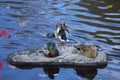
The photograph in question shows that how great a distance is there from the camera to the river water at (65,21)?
1130cm

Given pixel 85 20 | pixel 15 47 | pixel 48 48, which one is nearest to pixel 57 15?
pixel 85 20

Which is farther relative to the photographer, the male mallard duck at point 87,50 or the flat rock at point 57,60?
the male mallard duck at point 87,50

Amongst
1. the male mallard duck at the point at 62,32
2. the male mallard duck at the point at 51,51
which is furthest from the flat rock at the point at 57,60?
the male mallard duck at the point at 62,32

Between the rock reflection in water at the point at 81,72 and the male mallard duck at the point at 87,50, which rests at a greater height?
the male mallard duck at the point at 87,50

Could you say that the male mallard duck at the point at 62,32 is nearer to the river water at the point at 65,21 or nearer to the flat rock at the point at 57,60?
the river water at the point at 65,21

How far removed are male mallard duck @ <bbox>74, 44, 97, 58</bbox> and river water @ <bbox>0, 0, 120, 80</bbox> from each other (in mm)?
533

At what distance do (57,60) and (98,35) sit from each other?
3.62 m

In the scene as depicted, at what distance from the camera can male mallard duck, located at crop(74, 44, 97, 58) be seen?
459 inches

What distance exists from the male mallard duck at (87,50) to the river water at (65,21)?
1.75 ft

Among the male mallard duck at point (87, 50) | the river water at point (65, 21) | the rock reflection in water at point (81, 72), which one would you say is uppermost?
the male mallard duck at point (87, 50)

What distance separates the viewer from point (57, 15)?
17.4 m

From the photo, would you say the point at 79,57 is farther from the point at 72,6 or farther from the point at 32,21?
the point at 72,6

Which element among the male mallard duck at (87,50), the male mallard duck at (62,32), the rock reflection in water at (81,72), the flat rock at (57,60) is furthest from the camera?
the male mallard duck at (62,32)

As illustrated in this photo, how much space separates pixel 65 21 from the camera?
1644 cm
